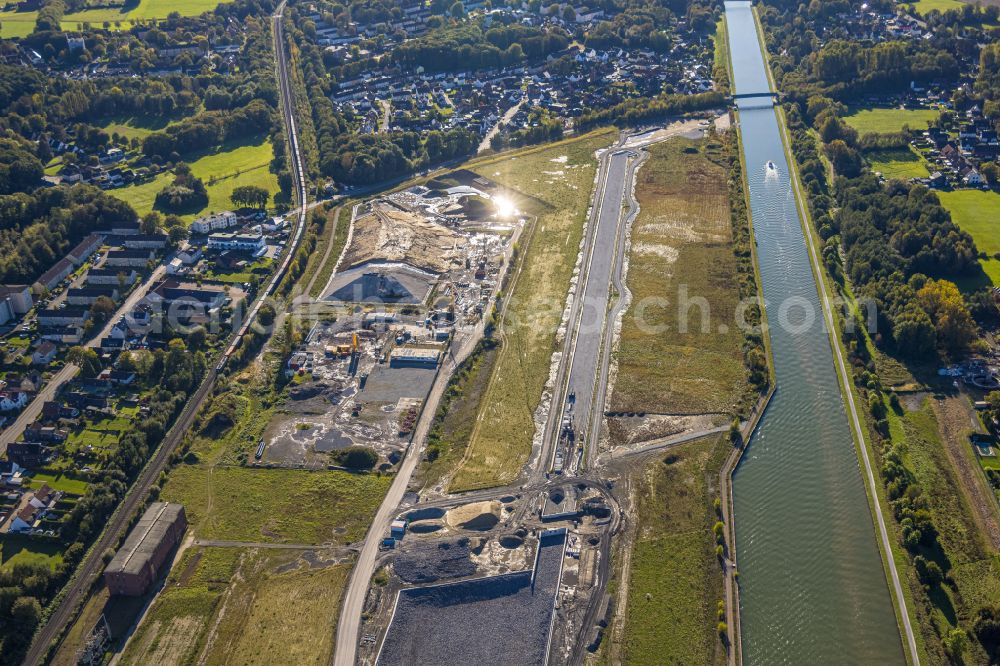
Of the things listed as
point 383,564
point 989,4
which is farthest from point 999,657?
point 989,4

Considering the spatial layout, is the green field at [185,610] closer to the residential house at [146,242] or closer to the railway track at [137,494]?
the railway track at [137,494]

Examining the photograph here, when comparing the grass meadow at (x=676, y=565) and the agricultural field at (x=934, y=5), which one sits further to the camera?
the agricultural field at (x=934, y=5)

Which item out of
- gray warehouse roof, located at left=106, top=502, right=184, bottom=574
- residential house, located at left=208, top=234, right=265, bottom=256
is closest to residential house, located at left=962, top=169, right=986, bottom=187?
residential house, located at left=208, top=234, right=265, bottom=256

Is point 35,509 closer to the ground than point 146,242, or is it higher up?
closer to the ground

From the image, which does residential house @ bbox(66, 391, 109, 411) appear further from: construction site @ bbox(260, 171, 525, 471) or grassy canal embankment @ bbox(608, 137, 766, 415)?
grassy canal embankment @ bbox(608, 137, 766, 415)

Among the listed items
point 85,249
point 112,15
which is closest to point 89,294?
point 85,249

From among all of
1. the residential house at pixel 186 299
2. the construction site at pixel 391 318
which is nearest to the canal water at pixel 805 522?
the construction site at pixel 391 318

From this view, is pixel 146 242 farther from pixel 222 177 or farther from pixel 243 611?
pixel 243 611
